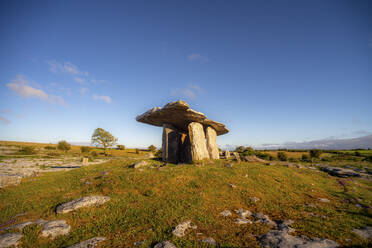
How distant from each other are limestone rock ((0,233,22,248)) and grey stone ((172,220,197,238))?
496 cm

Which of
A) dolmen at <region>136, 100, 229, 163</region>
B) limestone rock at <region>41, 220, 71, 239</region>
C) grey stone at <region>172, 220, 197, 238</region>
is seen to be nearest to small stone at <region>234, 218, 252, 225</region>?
grey stone at <region>172, 220, 197, 238</region>

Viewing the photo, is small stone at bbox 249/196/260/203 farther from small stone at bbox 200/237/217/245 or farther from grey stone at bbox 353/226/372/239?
small stone at bbox 200/237/217/245

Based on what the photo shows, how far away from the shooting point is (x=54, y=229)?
5.25 meters

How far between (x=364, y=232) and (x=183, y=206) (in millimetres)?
6916

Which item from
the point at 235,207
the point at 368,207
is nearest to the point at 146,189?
the point at 235,207

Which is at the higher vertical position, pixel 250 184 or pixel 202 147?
pixel 202 147

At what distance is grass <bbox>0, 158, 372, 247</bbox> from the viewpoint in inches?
197

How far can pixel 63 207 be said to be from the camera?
6.70 meters

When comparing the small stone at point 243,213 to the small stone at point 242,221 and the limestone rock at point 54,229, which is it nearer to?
the small stone at point 242,221

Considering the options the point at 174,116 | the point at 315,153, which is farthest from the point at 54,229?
the point at 315,153

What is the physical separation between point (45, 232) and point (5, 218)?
3123 millimetres

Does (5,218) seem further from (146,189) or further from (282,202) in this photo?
(282,202)

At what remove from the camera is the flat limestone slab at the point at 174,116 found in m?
14.8

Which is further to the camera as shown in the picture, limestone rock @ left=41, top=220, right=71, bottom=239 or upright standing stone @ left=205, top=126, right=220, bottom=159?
upright standing stone @ left=205, top=126, right=220, bottom=159
